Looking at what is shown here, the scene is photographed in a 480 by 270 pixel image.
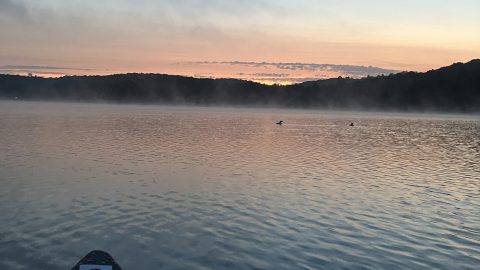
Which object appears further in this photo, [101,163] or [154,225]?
[101,163]

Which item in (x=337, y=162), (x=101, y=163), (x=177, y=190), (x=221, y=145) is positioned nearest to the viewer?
(x=177, y=190)

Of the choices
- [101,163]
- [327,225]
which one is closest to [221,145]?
[101,163]

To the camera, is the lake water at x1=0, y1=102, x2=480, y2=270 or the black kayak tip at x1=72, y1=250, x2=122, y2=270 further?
the lake water at x1=0, y1=102, x2=480, y2=270

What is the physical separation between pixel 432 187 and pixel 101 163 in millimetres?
30383

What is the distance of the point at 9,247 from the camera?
18.6m

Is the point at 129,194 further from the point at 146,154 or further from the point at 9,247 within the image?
the point at 146,154

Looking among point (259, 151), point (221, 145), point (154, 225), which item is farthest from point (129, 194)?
point (221, 145)

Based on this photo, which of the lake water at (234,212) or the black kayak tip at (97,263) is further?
the lake water at (234,212)

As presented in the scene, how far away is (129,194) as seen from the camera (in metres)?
29.2

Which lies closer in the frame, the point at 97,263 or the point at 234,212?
the point at 97,263

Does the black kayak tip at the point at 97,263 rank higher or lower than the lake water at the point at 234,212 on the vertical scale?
higher

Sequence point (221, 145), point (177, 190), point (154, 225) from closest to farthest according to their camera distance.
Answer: point (154, 225) → point (177, 190) → point (221, 145)

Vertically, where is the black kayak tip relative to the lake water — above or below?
above

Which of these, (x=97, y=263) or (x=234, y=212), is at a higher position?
(x=97, y=263)
